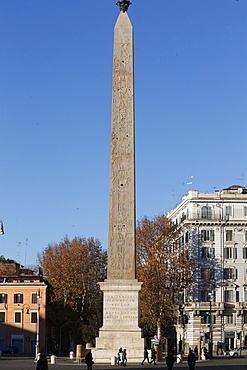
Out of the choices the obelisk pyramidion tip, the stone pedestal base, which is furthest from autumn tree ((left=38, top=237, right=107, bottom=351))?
the obelisk pyramidion tip

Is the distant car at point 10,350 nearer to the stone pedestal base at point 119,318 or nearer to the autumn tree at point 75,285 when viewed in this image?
the autumn tree at point 75,285

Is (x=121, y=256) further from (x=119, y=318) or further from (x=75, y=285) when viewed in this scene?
(x=75, y=285)

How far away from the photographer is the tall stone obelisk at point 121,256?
30062mm

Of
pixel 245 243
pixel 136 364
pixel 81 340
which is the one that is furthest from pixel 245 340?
pixel 136 364

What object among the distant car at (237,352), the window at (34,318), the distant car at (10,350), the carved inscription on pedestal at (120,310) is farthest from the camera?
the window at (34,318)

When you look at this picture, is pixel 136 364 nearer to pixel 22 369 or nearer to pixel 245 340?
pixel 22 369

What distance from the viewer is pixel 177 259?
57406mm

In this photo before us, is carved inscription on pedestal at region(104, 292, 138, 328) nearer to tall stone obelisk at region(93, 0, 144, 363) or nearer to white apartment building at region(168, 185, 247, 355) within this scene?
tall stone obelisk at region(93, 0, 144, 363)

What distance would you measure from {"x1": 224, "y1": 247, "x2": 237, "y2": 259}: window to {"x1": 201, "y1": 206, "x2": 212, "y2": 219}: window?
3.05 metres

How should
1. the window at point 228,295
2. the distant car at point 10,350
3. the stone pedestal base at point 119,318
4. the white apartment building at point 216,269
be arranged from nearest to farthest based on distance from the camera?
1. the stone pedestal base at point 119,318
2. the distant car at point 10,350
3. the white apartment building at point 216,269
4. the window at point 228,295

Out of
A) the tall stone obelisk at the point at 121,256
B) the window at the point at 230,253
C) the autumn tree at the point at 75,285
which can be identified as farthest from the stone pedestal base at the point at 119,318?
the window at the point at 230,253

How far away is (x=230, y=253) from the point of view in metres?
65.6

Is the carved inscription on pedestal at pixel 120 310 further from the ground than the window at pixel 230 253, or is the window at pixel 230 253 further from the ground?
the window at pixel 230 253

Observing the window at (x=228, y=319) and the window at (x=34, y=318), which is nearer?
the window at (x=34, y=318)
